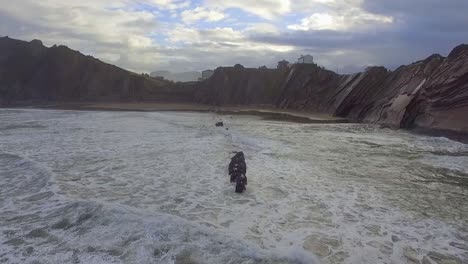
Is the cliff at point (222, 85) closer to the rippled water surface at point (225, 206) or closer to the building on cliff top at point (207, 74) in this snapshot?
the building on cliff top at point (207, 74)

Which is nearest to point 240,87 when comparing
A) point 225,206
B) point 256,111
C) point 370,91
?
point 256,111

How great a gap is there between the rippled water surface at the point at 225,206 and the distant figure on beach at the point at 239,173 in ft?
0.58

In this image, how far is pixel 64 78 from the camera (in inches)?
1909

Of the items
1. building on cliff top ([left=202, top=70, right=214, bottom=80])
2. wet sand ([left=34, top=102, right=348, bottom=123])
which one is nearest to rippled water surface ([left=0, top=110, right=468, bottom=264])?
wet sand ([left=34, top=102, right=348, bottom=123])

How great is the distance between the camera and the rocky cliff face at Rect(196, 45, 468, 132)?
62.4 feet

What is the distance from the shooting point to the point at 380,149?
1348 centimetres

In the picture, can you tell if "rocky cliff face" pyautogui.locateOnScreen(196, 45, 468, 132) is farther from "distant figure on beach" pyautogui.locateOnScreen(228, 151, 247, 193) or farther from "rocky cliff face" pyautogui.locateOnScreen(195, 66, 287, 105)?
"distant figure on beach" pyautogui.locateOnScreen(228, 151, 247, 193)

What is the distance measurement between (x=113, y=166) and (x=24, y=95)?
43.2 m

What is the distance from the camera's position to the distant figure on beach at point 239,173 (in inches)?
303

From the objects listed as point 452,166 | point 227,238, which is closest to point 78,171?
point 227,238

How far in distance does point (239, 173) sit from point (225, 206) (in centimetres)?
155

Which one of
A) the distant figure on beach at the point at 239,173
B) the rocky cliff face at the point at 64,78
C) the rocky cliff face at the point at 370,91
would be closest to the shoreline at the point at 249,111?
the rocky cliff face at the point at 370,91

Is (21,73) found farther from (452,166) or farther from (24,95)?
(452,166)

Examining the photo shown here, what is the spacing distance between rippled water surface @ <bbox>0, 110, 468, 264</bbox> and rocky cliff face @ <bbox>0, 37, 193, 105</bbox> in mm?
36255
